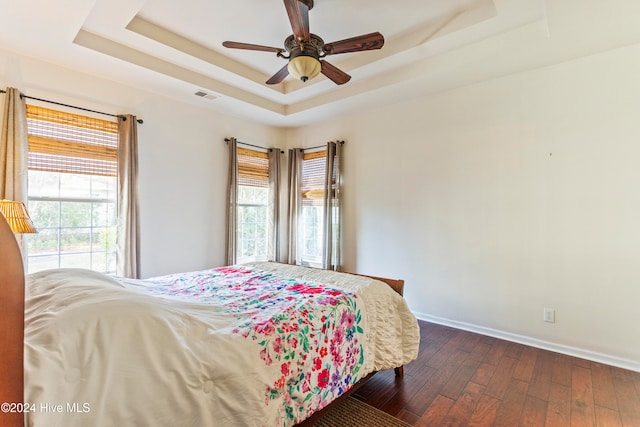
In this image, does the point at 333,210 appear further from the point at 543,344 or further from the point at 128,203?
the point at 543,344

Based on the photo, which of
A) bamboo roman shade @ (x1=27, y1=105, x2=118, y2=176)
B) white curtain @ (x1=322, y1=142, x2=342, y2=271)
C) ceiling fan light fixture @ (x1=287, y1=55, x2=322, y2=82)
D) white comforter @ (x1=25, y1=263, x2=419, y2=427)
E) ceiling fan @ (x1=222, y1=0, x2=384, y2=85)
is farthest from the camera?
white curtain @ (x1=322, y1=142, x2=342, y2=271)

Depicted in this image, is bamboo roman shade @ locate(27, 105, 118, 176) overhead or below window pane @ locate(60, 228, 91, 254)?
overhead

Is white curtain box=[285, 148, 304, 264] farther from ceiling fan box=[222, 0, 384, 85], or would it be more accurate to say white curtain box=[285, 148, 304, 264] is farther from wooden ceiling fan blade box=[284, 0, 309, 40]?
wooden ceiling fan blade box=[284, 0, 309, 40]

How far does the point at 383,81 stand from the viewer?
332cm

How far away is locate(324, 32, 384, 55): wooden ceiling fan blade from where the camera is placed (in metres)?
2.04

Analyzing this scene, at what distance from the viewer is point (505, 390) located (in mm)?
2143

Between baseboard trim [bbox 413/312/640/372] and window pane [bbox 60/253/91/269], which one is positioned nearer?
baseboard trim [bbox 413/312/640/372]

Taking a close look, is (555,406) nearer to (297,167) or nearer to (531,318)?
(531,318)

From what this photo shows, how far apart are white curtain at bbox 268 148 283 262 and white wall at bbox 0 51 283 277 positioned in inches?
26.2

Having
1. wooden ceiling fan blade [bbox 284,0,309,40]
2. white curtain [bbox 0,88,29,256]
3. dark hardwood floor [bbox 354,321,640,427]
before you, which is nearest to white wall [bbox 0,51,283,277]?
white curtain [bbox 0,88,29,256]

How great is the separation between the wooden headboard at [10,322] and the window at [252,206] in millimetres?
3750

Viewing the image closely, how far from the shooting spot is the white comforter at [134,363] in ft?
2.85

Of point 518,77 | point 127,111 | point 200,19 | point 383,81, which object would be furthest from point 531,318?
point 127,111

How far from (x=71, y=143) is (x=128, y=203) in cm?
77
